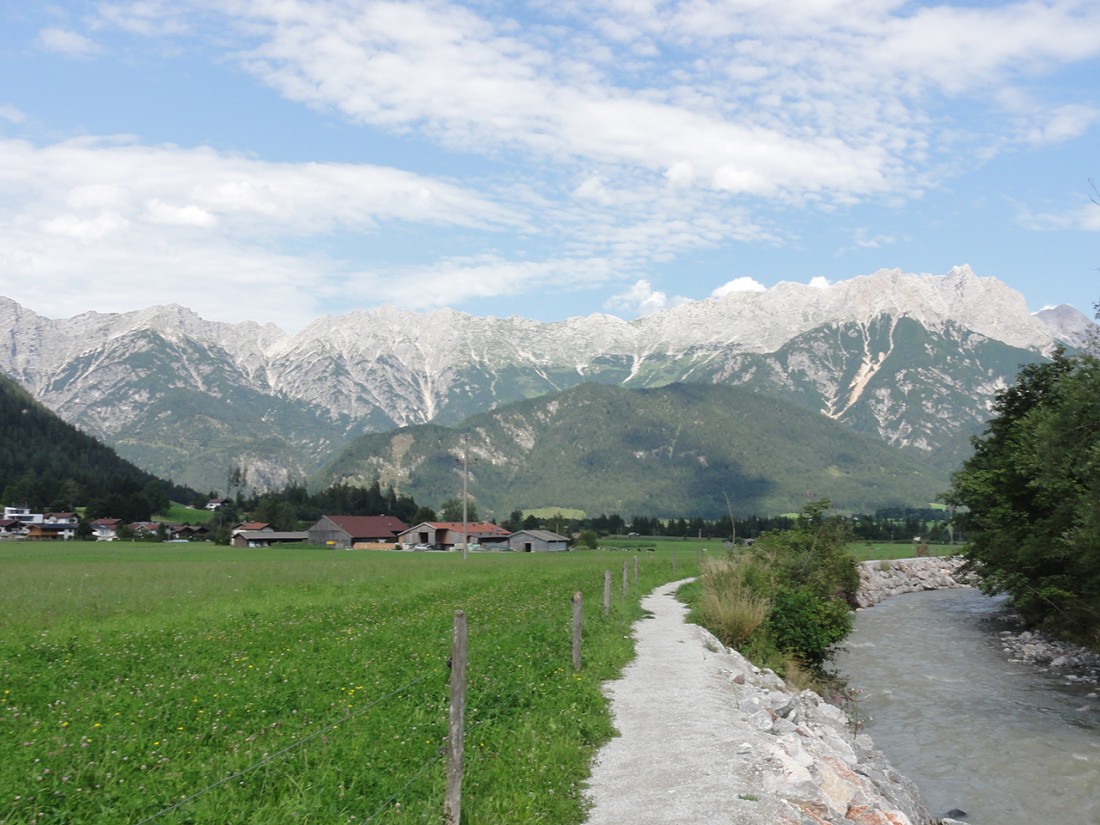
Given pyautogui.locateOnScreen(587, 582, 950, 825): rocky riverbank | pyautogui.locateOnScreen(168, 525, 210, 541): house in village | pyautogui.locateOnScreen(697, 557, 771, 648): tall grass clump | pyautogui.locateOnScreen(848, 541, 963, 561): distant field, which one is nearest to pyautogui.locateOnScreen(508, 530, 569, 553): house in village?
pyautogui.locateOnScreen(848, 541, 963, 561): distant field

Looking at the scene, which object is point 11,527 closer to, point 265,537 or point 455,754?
point 265,537

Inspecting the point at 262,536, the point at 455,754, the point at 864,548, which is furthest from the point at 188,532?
the point at 455,754

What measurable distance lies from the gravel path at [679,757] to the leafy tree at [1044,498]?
52.2 ft

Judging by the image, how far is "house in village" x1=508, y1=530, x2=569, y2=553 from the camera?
556 feet

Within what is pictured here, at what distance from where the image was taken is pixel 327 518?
17200cm

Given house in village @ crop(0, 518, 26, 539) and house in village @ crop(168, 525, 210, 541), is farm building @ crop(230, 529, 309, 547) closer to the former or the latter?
house in village @ crop(168, 525, 210, 541)

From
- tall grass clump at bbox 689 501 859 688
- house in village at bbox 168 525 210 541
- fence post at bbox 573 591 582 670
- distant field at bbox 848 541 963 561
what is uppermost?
fence post at bbox 573 591 582 670

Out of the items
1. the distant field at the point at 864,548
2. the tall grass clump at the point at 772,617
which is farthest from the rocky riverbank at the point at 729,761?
the distant field at the point at 864,548

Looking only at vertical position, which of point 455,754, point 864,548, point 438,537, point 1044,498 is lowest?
point 438,537

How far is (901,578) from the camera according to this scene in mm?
90500

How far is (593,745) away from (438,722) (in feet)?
8.66

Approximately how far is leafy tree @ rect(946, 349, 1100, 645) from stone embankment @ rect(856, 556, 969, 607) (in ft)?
68.3

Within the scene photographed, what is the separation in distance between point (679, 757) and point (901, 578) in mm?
84624

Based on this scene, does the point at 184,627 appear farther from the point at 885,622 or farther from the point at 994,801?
the point at 885,622
